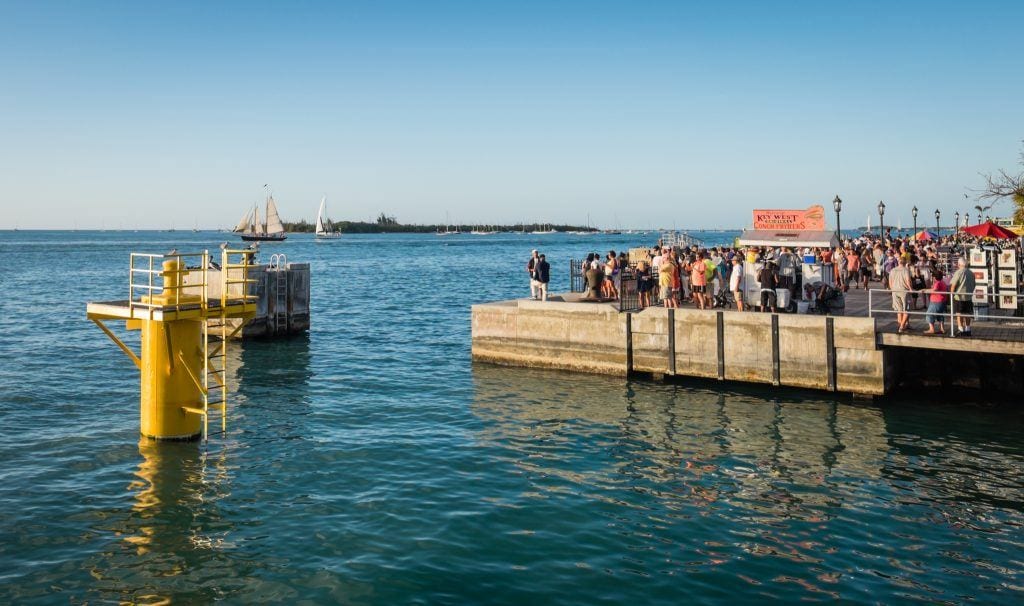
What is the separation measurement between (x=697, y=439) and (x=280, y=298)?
65.6ft

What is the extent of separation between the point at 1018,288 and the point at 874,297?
547 centimetres

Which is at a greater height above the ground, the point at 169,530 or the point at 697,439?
the point at 697,439

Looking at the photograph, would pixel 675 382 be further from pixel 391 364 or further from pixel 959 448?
pixel 391 364

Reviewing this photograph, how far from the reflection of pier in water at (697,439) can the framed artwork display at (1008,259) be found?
5.92 m

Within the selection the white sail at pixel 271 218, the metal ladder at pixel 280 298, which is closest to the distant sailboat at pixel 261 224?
the white sail at pixel 271 218

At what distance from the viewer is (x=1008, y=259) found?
1962 cm

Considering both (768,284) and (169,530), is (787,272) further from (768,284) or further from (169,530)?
(169,530)

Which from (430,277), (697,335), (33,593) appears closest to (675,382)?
(697,335)

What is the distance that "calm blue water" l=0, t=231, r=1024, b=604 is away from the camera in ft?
31.0

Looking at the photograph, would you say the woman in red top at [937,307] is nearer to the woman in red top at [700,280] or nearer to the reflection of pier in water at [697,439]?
the reflection of pier in water at [697,439]

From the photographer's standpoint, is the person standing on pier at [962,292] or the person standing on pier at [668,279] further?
the person standing on pier at [668,279]

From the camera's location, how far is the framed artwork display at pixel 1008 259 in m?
19.5

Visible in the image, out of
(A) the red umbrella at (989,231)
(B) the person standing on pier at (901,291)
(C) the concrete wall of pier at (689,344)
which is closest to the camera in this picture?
(B) the person standing on pier at (901,291)

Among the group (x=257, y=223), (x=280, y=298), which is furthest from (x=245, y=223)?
(x=280, y=298)
